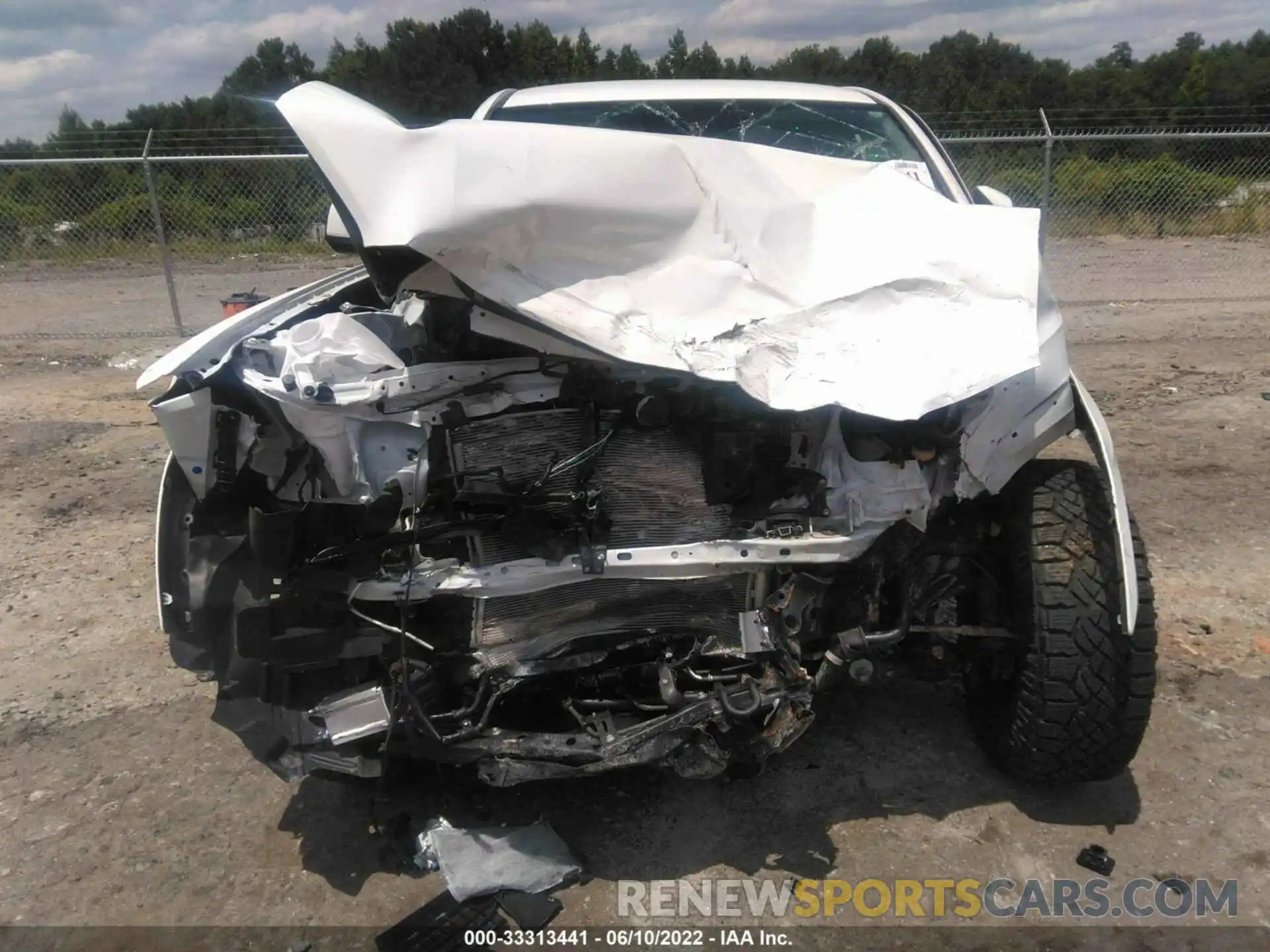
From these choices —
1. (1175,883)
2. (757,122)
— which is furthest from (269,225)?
(1175,883)

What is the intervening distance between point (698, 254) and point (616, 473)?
2.12 feet

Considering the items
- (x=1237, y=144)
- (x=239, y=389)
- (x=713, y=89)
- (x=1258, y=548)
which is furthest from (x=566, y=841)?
(x=1237, y=144)

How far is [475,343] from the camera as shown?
2691mm

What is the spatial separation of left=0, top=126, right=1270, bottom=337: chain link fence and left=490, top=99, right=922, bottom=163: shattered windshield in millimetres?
8406

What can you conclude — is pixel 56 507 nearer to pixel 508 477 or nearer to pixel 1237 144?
pixel 508 477

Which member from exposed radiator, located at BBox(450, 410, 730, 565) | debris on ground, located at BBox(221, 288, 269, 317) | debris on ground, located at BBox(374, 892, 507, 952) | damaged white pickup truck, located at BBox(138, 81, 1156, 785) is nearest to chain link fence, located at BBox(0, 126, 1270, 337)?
debris on ground, located at BBox(221, 288, 269, 317)

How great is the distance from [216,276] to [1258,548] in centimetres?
1332

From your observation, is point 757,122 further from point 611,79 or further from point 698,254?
point 611,79

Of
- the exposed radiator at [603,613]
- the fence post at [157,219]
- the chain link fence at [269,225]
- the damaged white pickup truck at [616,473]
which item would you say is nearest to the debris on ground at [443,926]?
the damaged white pickup truck at [616,473]

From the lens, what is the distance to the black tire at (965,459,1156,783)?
272 centimetres

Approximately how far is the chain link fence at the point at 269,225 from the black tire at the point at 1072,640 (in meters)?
9.74

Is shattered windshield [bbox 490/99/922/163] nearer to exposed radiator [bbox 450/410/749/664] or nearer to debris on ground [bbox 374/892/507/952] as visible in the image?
exposed radiator [bbox 450/410/749/664]

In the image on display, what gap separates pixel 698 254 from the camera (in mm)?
2703

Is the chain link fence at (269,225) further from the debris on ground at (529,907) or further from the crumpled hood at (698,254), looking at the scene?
the debris on ground at (529,907)
